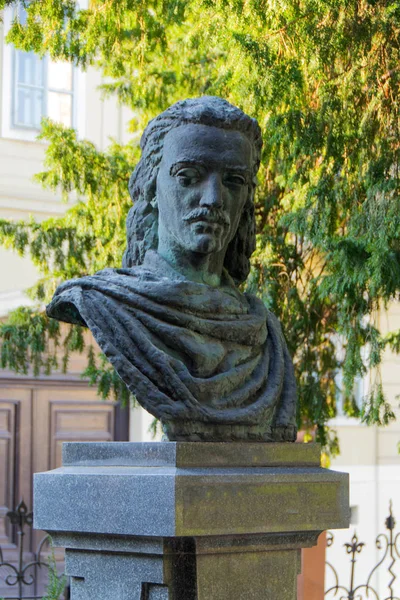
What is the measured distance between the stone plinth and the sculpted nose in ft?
2.79

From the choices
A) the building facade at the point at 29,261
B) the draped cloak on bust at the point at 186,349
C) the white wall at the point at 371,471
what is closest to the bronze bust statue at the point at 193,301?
the draped cloak on bust at the point at 186,349

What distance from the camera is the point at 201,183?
4.41 meters

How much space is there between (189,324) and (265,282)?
3.11m

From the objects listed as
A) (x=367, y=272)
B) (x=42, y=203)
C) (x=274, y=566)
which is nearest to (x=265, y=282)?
(x=367, y=272)

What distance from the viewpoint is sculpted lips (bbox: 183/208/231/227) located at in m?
4.35

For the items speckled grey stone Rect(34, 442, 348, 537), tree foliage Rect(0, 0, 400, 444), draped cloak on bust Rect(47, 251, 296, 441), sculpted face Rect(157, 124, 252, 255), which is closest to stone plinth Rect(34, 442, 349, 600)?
speckled grey stone Rect(34, 442, 348, 537)

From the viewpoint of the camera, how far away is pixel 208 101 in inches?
177

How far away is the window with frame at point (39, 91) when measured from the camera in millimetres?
11117

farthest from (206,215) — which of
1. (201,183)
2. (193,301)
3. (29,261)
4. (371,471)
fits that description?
(371,471)

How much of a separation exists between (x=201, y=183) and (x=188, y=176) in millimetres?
53

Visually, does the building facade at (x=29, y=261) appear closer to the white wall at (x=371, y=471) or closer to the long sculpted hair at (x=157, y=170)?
the white wall at (x=371, y=471)

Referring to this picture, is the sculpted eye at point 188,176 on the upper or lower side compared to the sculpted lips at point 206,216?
upper

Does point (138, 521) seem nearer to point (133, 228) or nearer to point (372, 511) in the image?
point (133, 228)

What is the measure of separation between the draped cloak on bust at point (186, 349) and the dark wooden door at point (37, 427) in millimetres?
6181
